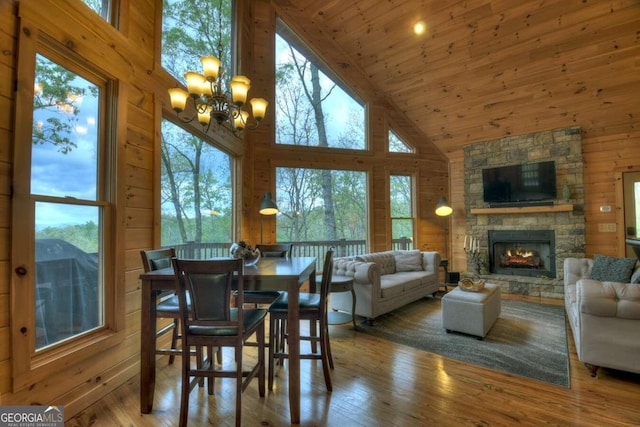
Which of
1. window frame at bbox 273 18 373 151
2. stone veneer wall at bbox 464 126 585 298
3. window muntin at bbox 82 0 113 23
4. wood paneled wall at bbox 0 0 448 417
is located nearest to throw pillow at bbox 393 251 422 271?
stone veneer wall at bbox 464 126 585 298

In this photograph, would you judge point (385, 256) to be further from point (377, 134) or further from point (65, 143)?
point (65, 143)

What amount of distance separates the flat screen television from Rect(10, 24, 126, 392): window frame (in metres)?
5.93

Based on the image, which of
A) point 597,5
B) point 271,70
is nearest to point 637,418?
point 597,5

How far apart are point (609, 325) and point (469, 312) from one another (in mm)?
1179

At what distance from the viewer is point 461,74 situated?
5.25m

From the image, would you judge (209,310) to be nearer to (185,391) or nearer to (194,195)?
(185,391)

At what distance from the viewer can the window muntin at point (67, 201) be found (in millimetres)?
1952

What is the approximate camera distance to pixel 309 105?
19.5 feet

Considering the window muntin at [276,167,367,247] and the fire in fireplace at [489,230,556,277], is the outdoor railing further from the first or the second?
A: the fire in fireplace at [489,230,556,277]

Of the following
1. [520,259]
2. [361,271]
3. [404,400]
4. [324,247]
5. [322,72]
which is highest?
[322,72]

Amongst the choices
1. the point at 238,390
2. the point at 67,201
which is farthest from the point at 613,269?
the point at 67,201

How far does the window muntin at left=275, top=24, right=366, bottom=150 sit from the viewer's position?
5.72 m

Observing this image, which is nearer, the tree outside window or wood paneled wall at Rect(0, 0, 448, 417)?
wood paneled wall at Rect(0, 0, 448, 417)

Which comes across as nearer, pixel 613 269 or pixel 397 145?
pixel 613 269
